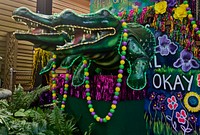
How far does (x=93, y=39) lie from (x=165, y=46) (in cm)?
78

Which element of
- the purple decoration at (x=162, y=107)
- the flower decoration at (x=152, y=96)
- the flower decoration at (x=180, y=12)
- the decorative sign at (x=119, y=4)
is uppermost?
the decorative sign at (x=119, y=4)

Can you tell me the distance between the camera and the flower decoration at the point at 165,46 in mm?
2242

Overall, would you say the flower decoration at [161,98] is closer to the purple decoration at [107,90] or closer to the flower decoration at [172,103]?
the flower decoration at [172,103]

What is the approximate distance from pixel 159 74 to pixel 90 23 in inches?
35.2

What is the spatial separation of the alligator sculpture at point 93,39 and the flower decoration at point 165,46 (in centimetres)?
7

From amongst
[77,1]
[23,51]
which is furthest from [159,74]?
[77,1]

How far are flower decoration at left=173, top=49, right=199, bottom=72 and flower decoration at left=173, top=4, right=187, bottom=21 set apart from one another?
0.31m

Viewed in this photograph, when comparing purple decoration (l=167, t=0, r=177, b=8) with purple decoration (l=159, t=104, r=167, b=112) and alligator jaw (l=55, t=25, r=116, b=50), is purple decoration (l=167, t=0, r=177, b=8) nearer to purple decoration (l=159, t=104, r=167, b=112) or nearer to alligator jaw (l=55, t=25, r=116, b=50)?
alligator jaw (l=55, t=25, r=116, b=50)

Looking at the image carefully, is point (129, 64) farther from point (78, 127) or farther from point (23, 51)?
point (23, 51)

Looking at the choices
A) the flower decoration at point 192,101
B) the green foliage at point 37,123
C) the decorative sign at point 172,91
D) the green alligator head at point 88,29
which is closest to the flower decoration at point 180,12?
the decorative sign at point 172,91

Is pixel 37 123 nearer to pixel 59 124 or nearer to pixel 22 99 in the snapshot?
pixel 59 124

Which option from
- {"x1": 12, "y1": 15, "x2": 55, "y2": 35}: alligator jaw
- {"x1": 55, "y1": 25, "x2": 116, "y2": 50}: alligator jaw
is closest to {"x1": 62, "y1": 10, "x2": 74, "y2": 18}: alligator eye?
{"x1": 55, "y1": 25, "x2": 116, "y2": 50}: alligator jaw

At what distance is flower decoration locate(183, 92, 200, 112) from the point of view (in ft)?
6.75

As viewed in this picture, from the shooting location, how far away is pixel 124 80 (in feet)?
6.79
